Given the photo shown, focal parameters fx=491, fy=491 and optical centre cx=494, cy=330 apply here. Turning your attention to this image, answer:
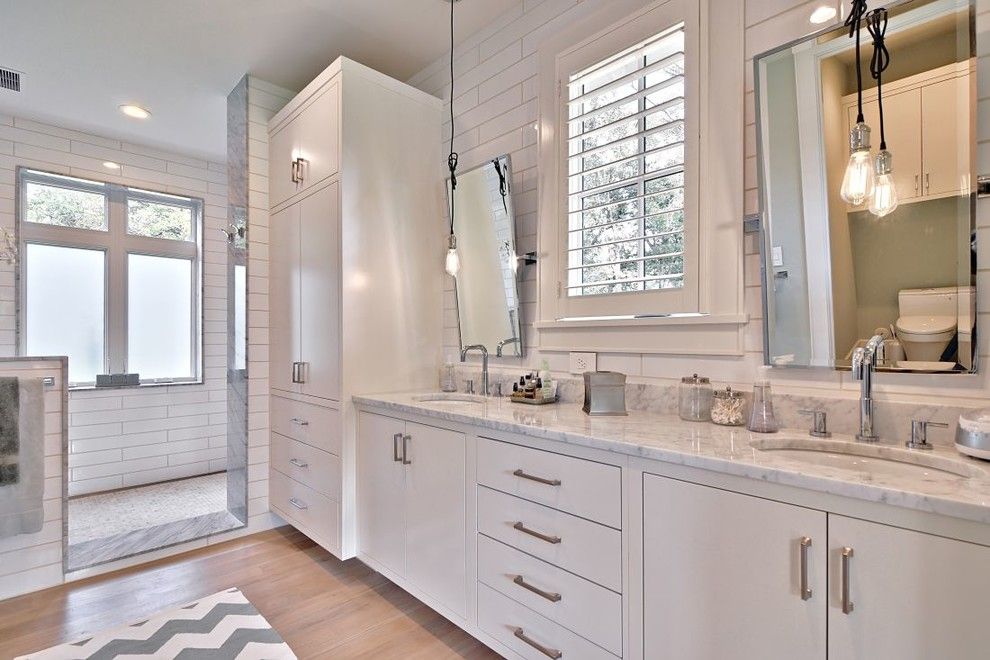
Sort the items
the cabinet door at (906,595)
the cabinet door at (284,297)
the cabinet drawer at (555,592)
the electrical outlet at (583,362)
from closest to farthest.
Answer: the cabinet door at (906,595)
the cabinet drawer at (555,592)
the electrical outlet at (583,362)
the cabinet door at (284,297)

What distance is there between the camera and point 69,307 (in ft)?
12.3

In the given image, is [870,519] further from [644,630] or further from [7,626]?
[7,626]

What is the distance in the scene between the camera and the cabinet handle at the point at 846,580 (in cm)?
92

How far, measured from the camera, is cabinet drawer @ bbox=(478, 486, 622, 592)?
51.1 inches

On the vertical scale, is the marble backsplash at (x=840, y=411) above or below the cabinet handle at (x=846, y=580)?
above

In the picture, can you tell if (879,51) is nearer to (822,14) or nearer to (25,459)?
(822,14)

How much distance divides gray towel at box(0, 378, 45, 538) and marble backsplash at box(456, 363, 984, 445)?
268 centimetres

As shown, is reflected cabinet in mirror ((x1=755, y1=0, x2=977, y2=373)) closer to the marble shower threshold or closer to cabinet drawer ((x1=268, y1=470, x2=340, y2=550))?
cabinet drawer ((x1=268, y1=470, x2=340, y2=550))

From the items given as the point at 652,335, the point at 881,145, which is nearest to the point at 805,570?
the point at 652,335

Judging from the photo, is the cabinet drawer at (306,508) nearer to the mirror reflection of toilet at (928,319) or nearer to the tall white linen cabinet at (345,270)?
the tall white linen cabinet at (345,270)

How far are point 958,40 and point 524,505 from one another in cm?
167

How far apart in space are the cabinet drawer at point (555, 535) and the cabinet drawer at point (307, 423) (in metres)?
0.99

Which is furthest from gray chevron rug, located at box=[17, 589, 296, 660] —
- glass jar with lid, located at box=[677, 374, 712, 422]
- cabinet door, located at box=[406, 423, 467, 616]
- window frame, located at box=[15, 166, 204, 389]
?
window frame, located at box=[15, 166, 204, 389]

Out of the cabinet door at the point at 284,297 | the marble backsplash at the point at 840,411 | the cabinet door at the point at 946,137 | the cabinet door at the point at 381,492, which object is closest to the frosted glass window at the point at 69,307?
the cabinet door at the point at 284,297
